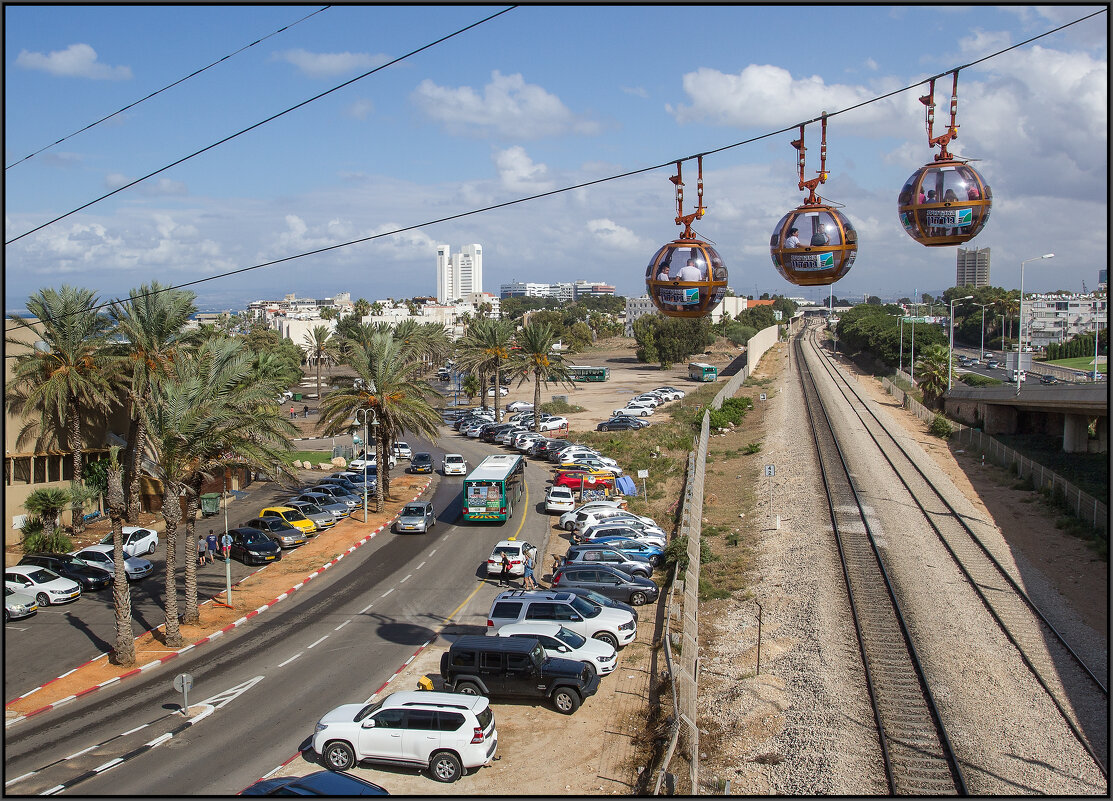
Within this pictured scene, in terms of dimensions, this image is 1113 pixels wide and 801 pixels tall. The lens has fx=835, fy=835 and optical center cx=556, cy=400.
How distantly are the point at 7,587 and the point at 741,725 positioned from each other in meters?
22.4

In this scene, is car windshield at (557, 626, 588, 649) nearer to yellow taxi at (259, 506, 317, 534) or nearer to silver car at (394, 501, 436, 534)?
silver car at (394, 501, 436, 534)

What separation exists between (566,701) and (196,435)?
473 inches

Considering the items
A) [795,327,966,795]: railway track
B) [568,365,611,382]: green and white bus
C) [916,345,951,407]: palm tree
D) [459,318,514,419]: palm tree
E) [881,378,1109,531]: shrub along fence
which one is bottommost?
[795,327,966,795]: railway track

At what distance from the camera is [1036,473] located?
1544 inches

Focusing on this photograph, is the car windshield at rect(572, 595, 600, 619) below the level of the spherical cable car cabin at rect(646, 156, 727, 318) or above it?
below

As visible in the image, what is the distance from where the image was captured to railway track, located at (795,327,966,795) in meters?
14.9

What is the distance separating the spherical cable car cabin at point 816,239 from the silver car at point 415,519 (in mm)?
25808

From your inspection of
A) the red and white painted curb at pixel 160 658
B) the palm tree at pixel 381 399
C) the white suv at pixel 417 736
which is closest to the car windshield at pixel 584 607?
the red and white painted curb at pixel 160 658

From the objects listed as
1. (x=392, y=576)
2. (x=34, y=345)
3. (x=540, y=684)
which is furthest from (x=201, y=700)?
(x=34, y=345)

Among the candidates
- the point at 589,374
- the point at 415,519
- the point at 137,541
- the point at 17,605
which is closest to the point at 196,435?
the point at 17,605

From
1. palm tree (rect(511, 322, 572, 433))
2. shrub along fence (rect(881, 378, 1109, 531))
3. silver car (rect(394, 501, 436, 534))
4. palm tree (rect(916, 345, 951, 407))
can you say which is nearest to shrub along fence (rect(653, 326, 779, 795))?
silver car (rect(394, 501, 436, 534))

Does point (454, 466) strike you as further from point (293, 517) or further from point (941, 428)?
point (941, 428)

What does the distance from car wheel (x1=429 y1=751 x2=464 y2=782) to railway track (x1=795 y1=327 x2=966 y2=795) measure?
7.60 meters

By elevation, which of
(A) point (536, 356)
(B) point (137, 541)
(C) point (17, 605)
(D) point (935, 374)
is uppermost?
(A) point (536, 356)
